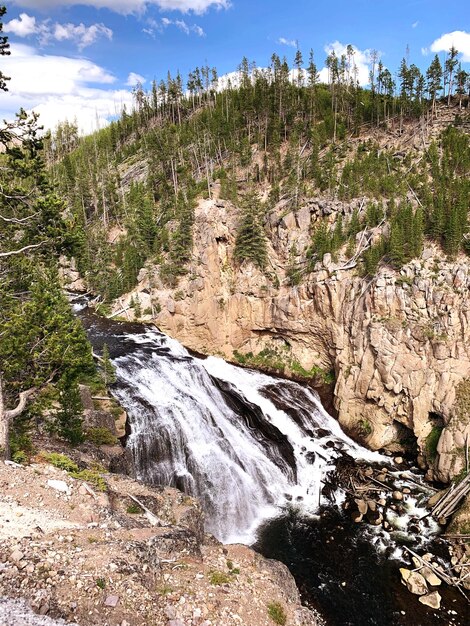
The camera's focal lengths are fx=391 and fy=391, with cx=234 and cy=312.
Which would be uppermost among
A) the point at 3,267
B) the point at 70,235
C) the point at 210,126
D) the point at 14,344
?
the point at 210,126

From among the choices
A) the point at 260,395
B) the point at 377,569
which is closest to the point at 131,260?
the point at 260,395

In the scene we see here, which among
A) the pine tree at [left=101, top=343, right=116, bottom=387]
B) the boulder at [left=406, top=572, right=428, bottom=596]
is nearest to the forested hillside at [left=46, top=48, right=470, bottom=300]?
the pine tree at [left=101, top=343, right=116, bottom=387]

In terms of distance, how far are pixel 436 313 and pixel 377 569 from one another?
1934 cm

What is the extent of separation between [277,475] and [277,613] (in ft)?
51.8

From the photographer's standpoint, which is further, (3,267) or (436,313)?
(436,313)

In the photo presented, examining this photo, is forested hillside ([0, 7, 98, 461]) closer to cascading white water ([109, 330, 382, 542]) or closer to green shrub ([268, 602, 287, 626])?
green shrub ([268, 602, 287, 626])

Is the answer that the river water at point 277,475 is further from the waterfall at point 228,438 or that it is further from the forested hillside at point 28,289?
the forested hillside at point 28,289

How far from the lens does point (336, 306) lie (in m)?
37.5

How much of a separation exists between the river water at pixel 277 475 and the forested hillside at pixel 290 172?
42.6ft

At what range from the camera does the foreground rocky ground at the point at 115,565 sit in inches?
369

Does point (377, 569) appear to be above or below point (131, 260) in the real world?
below

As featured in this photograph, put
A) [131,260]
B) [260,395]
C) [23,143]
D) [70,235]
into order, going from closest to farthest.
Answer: [23,143] < [70,235] < [260,395] < [131,260]

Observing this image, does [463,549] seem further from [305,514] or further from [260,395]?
[260,395]

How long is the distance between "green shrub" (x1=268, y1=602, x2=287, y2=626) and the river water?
296 inches
